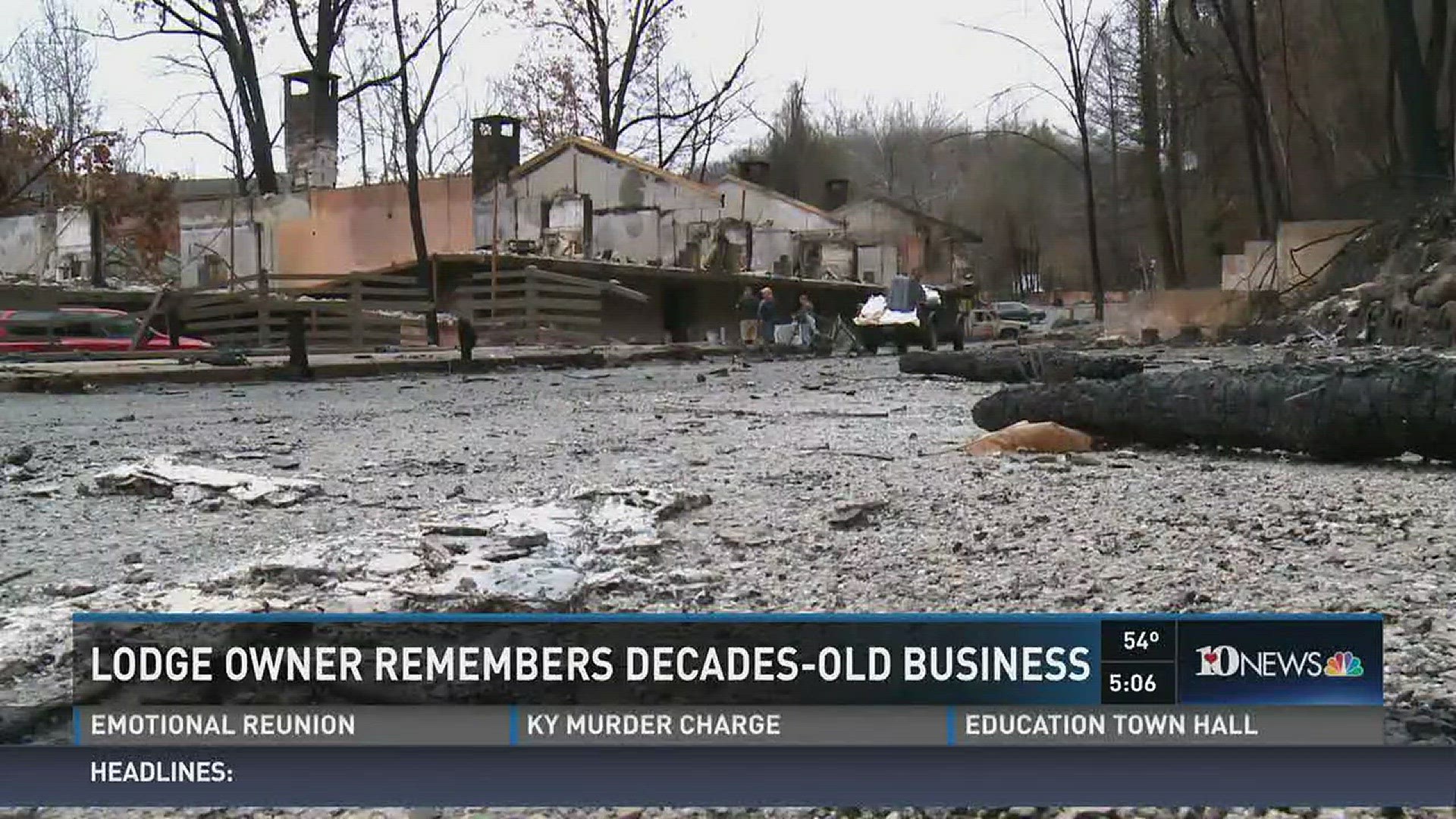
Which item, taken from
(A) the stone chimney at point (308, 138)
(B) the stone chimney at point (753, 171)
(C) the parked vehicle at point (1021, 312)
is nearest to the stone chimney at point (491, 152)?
(A) the stone chimney at point (308, 138)

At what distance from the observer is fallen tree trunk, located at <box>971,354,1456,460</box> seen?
3.98 metres

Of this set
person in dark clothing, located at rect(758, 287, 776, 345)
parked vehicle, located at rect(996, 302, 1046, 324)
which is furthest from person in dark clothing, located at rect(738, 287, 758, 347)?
parked vehicle, located at rect(996, 302, 1046, 324)

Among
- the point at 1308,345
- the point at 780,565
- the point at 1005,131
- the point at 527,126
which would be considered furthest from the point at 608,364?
the point at 527,126

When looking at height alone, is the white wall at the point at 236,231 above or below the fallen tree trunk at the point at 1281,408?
Answer: above

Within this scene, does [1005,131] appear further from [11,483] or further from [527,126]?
[11,483]

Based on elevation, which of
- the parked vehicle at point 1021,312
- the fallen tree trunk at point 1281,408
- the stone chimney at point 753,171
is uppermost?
the stone chimney at point 753,171

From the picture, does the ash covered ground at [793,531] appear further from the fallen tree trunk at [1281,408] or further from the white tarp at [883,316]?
the white tarp at [883,316]

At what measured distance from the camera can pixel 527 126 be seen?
1463 inches

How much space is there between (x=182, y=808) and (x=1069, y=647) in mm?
1270

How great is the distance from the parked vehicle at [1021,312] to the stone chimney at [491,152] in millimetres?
21401

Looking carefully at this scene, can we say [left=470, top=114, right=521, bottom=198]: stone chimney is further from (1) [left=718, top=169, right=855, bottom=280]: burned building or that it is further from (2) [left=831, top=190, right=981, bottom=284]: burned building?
(2) [left=831, top=190, right=981, bottom=284]: burned building

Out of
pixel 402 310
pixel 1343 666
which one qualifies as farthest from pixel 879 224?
pixel 1343 666

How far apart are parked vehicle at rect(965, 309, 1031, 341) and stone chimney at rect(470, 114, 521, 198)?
1488cm

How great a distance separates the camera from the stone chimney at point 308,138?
29.1m
